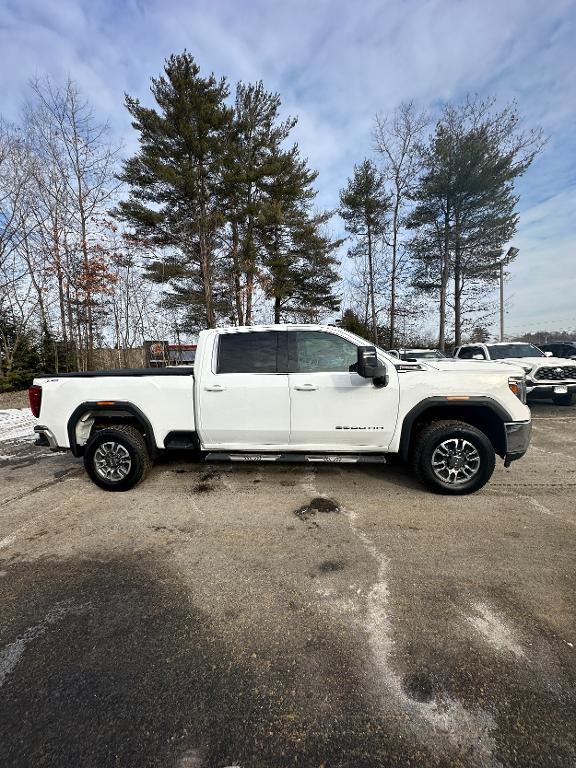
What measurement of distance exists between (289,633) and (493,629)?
4.07 ft

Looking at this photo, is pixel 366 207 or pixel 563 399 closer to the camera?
pixel 563 399

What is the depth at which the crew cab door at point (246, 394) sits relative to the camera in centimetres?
397

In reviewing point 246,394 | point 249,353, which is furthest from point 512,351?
point 246,394

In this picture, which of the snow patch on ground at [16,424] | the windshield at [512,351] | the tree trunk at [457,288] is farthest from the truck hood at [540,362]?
the tree trunk at [457,288]

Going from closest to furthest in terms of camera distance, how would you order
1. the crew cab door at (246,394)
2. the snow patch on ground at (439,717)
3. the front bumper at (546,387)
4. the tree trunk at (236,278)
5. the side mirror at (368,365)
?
the snow patch on ground at (439,717), the side mirror at (368,365), the crew cab door at (246,394), the front bumper at (546,387), the tree trunk at (236,278)

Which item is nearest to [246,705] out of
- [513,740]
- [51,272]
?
[513,740]

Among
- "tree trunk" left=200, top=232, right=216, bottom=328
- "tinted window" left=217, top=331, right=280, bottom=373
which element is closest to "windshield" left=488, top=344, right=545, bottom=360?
"tinted window" left=217, top=331, right=280, bottom=373

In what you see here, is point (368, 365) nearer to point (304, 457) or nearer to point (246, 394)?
point (304, 457)

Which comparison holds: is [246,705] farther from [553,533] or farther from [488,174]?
[488,174]

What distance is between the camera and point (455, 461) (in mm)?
3846

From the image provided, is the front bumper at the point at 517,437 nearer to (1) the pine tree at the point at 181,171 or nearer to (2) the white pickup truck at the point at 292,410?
(2) the white pickup truck at the point at 292,410

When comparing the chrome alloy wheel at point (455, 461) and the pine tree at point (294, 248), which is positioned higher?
the pine tree at point (294, 248)

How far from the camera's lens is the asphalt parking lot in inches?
56.5

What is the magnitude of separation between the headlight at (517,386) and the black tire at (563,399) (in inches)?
252
